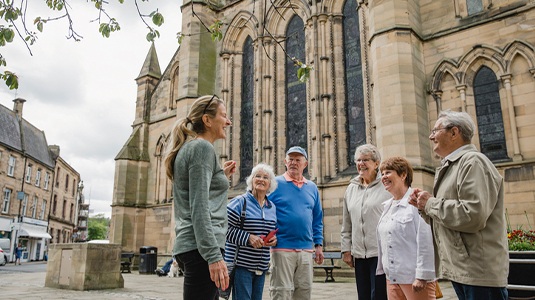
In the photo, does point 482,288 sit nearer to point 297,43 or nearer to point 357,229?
point 357,229

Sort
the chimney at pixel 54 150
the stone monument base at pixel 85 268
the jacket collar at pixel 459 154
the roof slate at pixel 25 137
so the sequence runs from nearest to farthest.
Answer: the jacket collar at pixel 459 154 < the stone monument base at pixel 85 268 < the roof slate at pixel 25 137 < the chimney at pixel 54 150

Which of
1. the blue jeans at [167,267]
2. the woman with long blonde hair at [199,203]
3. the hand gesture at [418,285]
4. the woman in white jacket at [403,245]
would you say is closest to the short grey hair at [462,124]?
the woman in white jacket at [403,245]

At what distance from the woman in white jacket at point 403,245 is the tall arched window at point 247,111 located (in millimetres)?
10423

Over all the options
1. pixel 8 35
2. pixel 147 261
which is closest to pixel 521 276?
pixel 8 35

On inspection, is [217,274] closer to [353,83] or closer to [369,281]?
[369,281]

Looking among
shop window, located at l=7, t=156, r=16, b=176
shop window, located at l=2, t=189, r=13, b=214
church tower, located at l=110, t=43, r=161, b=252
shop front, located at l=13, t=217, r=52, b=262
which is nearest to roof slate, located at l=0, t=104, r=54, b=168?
shop window, located at l=7, t=156, r=16, b=176

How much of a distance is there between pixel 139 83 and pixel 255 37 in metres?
6.66

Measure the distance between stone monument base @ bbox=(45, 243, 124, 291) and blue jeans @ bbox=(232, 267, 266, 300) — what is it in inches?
217

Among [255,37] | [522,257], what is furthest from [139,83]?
[522,257]

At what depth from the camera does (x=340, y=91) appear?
11258 mm

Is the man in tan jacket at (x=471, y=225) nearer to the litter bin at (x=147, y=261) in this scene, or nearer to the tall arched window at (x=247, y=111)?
the tall arched window at (x=247, y=111)

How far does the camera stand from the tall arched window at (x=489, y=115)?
28.1 ft

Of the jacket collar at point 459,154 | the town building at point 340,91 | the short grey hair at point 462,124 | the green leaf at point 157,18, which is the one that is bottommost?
the jacket collar at point 459,154

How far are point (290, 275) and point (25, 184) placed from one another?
3297 centimetres
